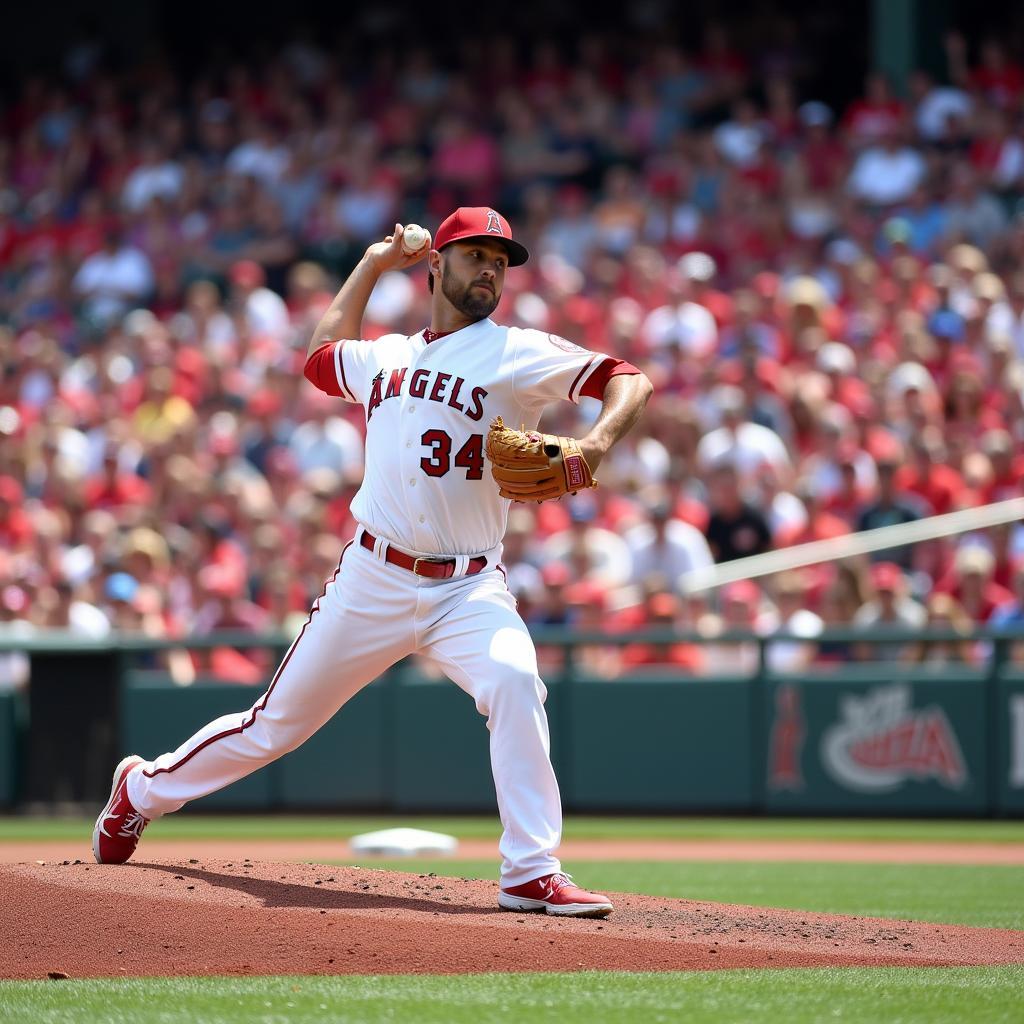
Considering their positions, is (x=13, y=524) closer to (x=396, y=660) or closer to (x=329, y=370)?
(x=329, y=370)

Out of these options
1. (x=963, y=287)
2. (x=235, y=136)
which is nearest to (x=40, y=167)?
(x=235, y=136)

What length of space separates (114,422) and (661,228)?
13.5 ft

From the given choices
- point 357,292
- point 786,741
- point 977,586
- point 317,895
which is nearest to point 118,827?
point 317,895

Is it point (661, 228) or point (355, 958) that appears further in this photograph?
point (661, 228)

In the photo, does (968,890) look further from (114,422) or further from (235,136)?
(235,136)

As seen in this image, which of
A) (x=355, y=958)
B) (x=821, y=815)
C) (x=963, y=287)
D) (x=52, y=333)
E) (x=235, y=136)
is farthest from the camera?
(x=235, y=136)

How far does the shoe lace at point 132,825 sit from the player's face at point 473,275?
1.76 meters

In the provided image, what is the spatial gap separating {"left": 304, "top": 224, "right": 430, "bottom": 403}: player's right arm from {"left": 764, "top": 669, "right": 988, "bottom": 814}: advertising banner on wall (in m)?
4.67

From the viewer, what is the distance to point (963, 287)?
1094 cm

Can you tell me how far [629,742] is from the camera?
9.75 meters

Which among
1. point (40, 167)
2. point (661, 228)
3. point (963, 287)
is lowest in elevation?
point (963, 287)

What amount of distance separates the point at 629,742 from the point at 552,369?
5.06 meters

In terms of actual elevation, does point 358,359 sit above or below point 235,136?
below

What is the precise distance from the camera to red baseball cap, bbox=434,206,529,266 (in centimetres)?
503
